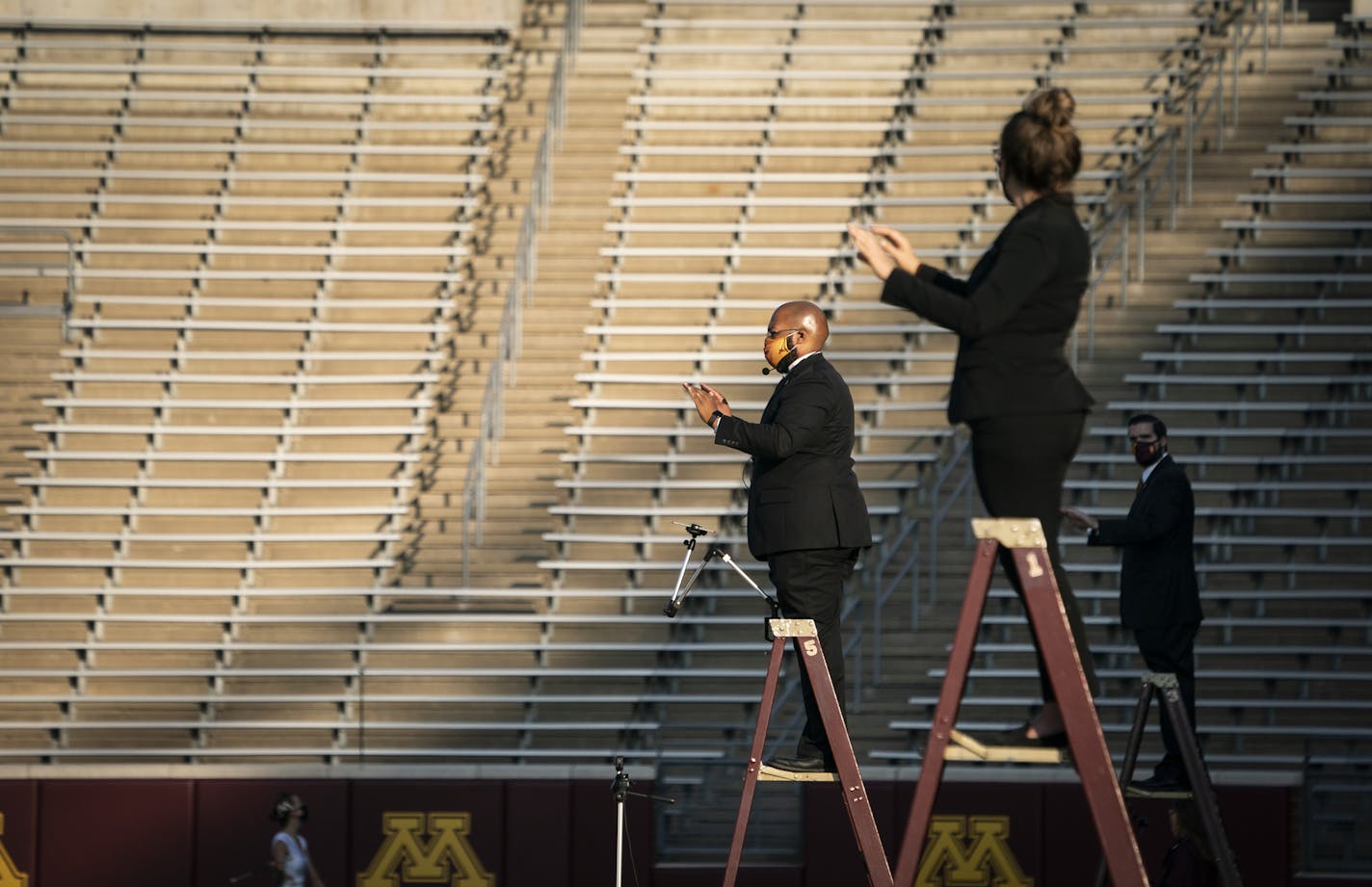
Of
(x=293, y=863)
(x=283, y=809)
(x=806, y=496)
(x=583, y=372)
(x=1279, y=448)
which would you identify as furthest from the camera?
(x=583, y=372)

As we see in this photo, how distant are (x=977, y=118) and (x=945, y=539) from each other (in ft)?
12.9

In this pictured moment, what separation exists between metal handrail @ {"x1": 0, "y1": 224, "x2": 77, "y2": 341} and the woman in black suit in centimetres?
1020

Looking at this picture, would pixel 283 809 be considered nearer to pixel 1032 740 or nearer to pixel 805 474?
pixel 805 474

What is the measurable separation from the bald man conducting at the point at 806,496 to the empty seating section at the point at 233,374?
5.75 m

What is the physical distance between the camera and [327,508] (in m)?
12.3

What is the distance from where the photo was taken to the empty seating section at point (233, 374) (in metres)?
11.4

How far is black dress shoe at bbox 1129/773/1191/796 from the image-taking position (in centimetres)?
561

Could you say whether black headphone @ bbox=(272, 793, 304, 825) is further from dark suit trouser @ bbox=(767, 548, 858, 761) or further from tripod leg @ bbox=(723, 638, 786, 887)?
dark suit trouser @ bbox=(767, 548, 858, 761)

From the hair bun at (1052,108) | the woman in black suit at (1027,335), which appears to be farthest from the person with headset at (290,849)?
the hair bun at (1052,108)

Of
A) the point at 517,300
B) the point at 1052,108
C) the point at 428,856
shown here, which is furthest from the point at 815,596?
the point at 517,300

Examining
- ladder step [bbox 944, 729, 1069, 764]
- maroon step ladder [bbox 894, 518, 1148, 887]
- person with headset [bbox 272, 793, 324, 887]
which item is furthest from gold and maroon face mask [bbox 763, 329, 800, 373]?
person with headset [bbox 272, 793, 324, 887]

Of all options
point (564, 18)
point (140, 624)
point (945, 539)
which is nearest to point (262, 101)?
point (564, 18)

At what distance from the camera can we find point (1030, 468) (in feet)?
14.3

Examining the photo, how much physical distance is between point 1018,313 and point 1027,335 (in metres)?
0.06
